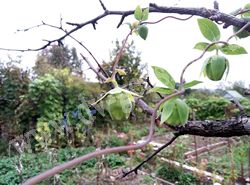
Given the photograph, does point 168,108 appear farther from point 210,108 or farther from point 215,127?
point 210,108

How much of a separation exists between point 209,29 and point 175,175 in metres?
3.20

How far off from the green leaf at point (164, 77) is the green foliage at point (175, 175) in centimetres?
304

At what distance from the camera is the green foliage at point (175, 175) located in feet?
10.5

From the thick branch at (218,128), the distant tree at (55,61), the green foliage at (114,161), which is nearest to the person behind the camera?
the thick branch at (218,128)

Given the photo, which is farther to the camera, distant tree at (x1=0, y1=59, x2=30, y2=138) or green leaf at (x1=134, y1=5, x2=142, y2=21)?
distant tree at (x1=0, y1=59, x2=30, y2=138)

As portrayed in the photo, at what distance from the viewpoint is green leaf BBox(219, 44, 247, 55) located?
1.02 ft

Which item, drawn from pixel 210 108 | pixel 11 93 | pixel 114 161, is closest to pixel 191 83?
pixel 114 161

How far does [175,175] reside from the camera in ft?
11.0

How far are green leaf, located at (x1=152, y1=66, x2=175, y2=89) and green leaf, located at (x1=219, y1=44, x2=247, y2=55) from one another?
68 mm

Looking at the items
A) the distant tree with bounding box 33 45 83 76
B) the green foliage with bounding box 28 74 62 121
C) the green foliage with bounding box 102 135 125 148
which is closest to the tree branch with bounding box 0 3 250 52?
the green foliage with bounding box 102 135 125 148

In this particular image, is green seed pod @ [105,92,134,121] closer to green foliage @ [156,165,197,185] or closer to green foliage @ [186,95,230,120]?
green foliage @ [156,165,197,185]

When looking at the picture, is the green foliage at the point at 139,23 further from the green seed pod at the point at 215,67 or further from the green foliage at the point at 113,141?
the green foliage at the point at 113,141

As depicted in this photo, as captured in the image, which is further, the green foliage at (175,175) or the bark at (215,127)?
the green foliage at (175,175)

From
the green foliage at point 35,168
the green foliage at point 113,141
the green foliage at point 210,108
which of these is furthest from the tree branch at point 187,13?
the green foliage at point 210,108
